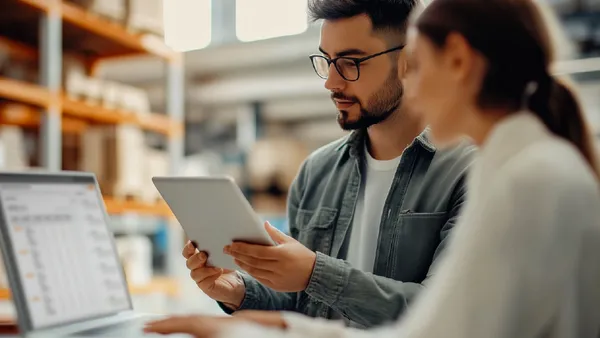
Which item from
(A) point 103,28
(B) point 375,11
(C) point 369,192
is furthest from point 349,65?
(A) point 103,28

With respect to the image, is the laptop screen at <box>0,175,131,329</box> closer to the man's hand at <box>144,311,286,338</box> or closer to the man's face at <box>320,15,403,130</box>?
the man's hand at <box>144,311,286,338</box>

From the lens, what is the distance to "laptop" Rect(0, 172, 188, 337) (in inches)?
50.9

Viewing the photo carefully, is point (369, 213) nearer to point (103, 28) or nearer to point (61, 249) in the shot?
point (61, 249)

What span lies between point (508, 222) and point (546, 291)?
10 cm

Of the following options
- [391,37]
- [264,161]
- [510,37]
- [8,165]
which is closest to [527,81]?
[510,37]

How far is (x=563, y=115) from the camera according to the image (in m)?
0.92

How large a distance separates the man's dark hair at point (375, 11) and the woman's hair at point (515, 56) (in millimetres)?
843

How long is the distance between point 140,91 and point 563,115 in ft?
14.2

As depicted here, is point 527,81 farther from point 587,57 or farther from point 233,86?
point 233,86

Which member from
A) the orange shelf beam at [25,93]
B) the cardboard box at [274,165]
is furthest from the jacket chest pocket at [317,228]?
the cardboard box at [274,165]

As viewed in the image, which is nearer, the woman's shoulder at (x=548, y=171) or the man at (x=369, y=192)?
the woman's shoulder at (x=548, y=171)

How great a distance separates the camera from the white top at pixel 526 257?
0.74m

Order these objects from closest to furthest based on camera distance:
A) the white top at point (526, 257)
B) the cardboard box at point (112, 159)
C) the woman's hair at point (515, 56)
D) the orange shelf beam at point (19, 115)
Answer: the white top at point (526, 257) → the woman's hair at point (515, 56) → the orange shelf beam at point (19, 115) → the cardboard box at point (112, 159)

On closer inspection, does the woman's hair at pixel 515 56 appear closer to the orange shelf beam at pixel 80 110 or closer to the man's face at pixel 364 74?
the man's face at pixel 364 74
